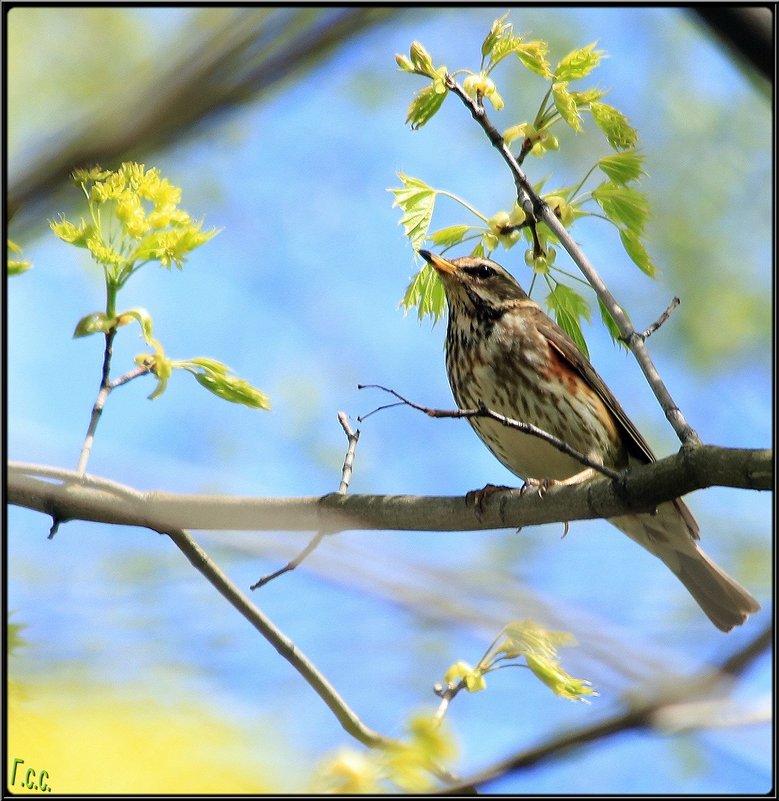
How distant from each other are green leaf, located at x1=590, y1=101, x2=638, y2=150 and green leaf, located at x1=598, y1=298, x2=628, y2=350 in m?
0.62

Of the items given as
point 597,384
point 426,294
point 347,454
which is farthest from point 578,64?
point 597,384

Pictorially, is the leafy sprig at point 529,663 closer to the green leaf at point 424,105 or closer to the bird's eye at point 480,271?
the green leaf at point 424,105

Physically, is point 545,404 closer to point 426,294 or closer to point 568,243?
point 426,294

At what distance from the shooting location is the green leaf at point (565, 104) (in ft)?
11.5

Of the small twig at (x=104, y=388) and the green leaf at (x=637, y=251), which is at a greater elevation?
the green leaf at (x=637, y=251)

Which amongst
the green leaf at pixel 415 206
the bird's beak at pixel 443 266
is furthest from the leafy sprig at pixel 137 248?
the bird's beak at pixel 443 266

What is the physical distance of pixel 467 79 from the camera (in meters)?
3.61

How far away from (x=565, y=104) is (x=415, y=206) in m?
0.68

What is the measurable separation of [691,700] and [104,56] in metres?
5.06

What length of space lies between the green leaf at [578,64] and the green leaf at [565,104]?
34 millimetres

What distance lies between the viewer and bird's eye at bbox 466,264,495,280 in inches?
228

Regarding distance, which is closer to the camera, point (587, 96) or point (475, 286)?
point (587, 96)

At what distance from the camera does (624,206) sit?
12.1 ft

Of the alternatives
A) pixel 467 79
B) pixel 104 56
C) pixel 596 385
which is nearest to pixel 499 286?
pixel 596 385
